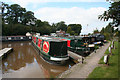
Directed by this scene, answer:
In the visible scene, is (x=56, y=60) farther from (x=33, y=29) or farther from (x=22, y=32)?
(x=33, y=29)

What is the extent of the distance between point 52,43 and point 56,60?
76.0 inches

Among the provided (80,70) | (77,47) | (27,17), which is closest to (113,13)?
(80,70)

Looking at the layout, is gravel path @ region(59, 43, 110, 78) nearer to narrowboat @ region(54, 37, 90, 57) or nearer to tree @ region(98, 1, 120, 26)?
tree @ region(98, 1, 120, 26)

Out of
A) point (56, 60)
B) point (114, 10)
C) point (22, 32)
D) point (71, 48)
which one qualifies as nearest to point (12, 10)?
point (22, 32)

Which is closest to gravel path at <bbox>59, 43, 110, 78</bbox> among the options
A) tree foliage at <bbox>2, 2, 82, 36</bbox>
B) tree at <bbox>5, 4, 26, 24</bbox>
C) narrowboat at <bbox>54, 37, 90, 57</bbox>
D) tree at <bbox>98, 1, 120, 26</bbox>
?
tree at <bbox>98, 1, 120, 26</bbox>

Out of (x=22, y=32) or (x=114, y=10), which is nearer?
(x=114, y=10)

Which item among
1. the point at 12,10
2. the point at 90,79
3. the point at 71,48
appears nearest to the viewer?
the point at 90,79

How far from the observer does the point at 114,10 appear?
8.03m

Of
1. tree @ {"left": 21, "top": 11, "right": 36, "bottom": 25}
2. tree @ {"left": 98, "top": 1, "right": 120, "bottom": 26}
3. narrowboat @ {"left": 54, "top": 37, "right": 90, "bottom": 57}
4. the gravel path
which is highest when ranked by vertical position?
tree @ {"left": 21, "top": 11, "right": 36, "bottom": 25}

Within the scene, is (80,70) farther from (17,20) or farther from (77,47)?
(17,20)

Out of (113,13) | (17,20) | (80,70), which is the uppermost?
(17,20)

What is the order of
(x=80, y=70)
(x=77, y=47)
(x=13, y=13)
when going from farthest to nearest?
(x=13, y=13) < (x=77, y=47) < (x=80, y=70)

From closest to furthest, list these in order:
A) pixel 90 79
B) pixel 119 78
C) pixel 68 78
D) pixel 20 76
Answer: pixel 119 78
pixel 90 79
pixel 68 78
pixel 20 76

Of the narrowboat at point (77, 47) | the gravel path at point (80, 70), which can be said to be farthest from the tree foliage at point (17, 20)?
the gravel path at point (80, 70)
